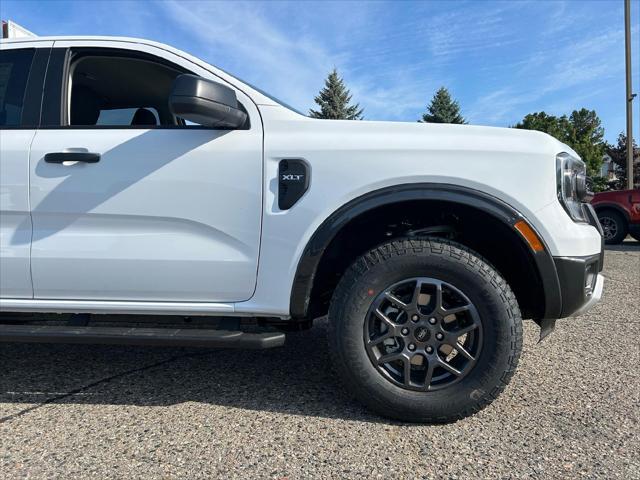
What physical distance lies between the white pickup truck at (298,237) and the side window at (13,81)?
5.2 inches

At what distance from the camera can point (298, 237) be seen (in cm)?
230

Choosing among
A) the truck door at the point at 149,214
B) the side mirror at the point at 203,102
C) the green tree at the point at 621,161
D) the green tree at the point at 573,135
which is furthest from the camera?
the green tree at the point at 573,135

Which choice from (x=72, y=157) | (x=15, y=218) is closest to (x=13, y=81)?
(x=72, y=157)

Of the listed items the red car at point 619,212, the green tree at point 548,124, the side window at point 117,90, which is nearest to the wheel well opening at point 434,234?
the side window at point 117,90

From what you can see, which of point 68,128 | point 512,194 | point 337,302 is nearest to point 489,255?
point 512,194

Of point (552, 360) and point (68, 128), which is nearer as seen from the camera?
point (68, 128)

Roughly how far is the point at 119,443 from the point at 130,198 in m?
1.12

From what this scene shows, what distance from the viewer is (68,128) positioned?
97.6 inches

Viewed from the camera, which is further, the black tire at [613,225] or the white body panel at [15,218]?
the black tire at [613,225]

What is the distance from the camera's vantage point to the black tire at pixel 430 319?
2225 millimetres

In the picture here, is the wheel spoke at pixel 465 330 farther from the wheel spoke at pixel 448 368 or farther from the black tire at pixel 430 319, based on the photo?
the wheel spoke at pixel 448 368

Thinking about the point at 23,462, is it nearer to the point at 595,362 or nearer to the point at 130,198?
the point at 130,198

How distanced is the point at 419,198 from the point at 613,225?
9130 millimetres

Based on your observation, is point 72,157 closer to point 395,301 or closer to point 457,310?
point 395,301
